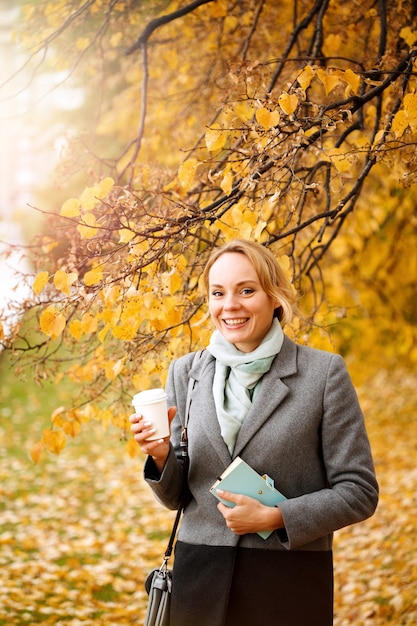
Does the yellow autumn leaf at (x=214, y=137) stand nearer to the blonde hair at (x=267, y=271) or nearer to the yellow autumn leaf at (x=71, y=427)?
the blonde hair at (x=267, y=271)

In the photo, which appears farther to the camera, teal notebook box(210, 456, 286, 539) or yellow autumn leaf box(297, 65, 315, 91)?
yellow autumn leaf box(297, 65, 315, 91)

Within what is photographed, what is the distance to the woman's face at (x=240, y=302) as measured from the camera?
199 centimetres

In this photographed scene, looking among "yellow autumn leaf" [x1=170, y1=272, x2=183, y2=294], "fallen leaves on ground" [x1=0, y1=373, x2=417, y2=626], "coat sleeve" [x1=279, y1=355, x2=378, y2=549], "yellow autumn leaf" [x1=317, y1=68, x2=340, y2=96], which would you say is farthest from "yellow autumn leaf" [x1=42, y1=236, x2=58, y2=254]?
"coat sleeve" [x1=279, y1=355, x2=378, y2=549]

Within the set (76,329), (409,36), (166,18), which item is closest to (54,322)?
(76,329)

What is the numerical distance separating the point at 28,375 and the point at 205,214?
1211 mm

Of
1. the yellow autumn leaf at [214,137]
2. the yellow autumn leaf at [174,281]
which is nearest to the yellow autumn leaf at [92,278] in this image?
the yellow autumn leaf at [174,281]

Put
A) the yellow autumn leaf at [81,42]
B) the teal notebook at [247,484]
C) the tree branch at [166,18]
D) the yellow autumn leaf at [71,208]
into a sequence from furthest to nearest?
the yellow autumn leaf at [81,42] < the tree branch at [166,18] < the yellow autumn leaf at [71,208] < the teal notebook at [247,484]

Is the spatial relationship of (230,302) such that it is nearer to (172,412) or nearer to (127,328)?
(172,412)

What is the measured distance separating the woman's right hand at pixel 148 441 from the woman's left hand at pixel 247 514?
0.21 m

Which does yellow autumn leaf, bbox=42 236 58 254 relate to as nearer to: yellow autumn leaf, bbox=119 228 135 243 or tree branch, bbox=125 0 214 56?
yellow autumn leaf, bbox=119 228 135 243

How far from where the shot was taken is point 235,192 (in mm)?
2660

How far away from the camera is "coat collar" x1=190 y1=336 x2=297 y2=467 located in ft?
6.34

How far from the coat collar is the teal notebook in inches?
3.8

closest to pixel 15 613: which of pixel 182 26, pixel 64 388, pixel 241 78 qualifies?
pixel 241 78
